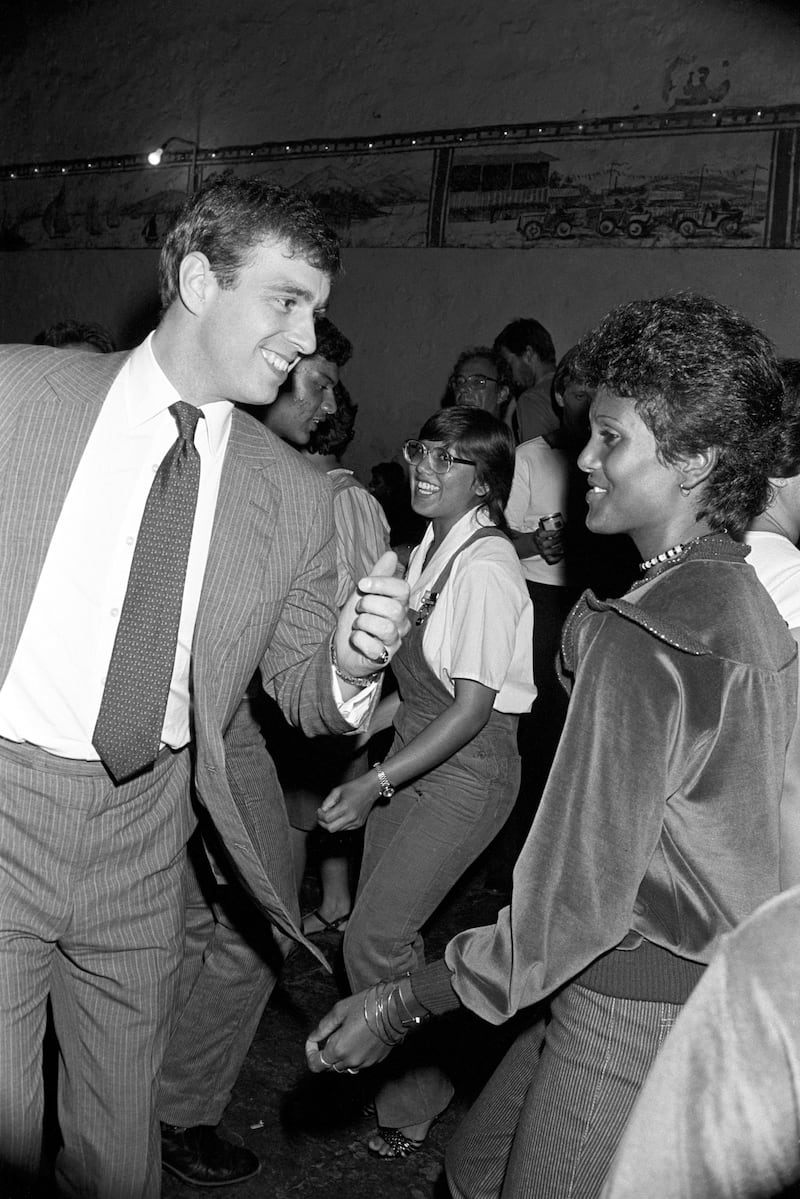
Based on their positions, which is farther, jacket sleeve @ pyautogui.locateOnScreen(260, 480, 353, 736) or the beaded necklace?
jacket sleeve @ pyautogui.locateOnScreen(260, 480, 353, 736)

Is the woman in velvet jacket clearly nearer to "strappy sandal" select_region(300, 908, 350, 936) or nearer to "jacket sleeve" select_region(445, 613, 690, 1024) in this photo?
"jacket sleeve" select_region(445, 613, 690, 1024)

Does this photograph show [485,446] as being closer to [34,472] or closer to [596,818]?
[34,472]

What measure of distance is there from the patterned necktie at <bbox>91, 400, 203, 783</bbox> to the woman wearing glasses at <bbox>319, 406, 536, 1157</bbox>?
2.73 ft

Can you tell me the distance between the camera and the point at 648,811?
1689mm

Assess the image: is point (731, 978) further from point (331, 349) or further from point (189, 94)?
point (189, 94)

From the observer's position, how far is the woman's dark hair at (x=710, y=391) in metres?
1.96

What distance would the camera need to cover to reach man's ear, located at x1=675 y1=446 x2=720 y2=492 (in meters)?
1.98

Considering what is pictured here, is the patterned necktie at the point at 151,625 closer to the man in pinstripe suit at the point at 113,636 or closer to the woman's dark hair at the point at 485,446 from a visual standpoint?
the man in pinstripe suit at the point at 113,636

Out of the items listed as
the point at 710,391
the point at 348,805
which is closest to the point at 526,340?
the point at 348,805

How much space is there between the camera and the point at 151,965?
7.47 ft

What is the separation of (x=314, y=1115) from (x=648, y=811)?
2120 millimetres

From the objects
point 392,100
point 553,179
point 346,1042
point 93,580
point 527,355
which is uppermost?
point 392,100

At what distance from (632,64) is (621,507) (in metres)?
5.67

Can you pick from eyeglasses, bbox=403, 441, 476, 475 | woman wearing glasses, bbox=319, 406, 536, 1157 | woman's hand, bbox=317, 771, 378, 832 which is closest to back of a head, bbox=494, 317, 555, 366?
eyeglasses, bbox=403, 441, 476, 475
